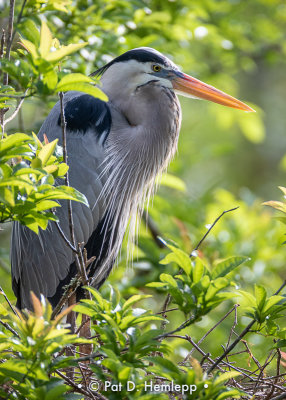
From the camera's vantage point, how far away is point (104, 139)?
302 cm

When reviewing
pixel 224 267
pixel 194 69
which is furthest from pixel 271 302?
pixel 194 69

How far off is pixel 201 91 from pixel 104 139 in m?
0.55

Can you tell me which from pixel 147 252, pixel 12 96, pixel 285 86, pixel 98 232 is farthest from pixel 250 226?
pixel 285 86

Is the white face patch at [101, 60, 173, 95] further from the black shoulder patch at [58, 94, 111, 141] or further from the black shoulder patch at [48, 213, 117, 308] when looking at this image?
the black shoulder patch at [48, 213, 117, 308]

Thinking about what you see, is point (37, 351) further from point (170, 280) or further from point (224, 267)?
point (224, 267)

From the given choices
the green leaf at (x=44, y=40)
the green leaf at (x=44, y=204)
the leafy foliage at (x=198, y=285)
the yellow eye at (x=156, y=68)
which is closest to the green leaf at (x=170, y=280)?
the leafy foliage at (x=198, y=285)

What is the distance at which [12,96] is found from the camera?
1791mm

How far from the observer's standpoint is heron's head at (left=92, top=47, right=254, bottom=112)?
9.75ft

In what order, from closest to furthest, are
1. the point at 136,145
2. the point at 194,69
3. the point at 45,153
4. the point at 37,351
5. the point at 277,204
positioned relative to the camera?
the point at 37,351
the point at 45,153
the point at 277,204
the point at 136,145
the point at 194,69

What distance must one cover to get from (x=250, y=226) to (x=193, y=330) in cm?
75

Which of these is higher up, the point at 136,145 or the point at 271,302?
the point at 271,302

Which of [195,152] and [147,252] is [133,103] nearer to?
[147,252]

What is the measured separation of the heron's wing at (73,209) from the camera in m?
2.97

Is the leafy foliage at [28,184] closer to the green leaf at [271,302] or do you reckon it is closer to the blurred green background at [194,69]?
the green leaf at [271,302]
